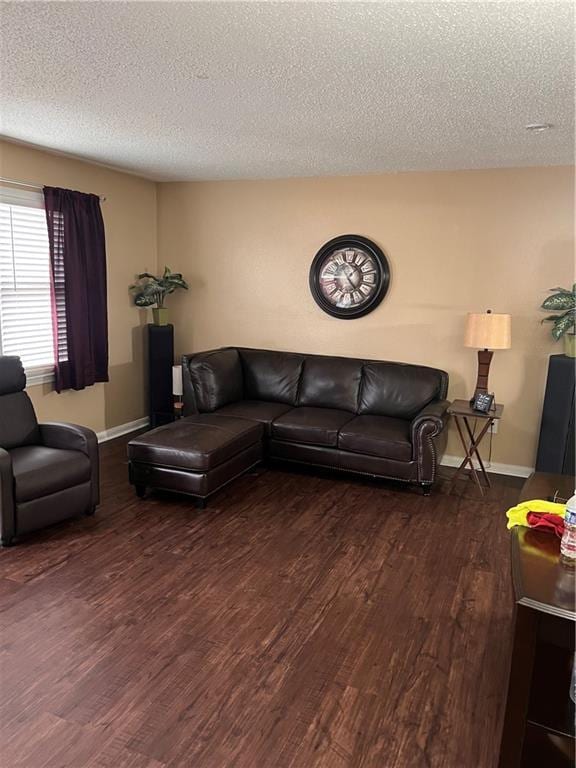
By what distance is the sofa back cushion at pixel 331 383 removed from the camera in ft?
A: 16.5

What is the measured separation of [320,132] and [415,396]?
227 cm

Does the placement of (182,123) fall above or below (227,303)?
above

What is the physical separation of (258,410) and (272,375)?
534mm

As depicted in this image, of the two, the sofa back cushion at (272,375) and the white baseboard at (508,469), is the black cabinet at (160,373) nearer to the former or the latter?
the sofa back cushion at (272,375)

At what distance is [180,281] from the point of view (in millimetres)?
5699

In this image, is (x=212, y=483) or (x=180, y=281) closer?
(x=212, y=483)

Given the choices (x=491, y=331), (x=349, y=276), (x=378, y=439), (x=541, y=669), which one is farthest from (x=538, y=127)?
Answer: (x=541, y=669)

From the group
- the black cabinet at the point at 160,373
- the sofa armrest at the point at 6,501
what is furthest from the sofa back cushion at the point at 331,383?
the sofa armrest at the point at 6,501

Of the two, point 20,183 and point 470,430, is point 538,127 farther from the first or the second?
point 20,183

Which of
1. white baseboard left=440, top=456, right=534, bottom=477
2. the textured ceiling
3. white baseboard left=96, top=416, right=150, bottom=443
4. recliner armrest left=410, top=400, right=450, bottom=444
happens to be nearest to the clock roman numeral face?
the textured ceiling

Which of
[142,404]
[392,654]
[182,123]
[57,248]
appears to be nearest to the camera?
[392,654]

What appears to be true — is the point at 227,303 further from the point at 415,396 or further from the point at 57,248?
the point at 415,396

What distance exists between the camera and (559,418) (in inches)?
167

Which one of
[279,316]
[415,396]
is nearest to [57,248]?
[279,316]
